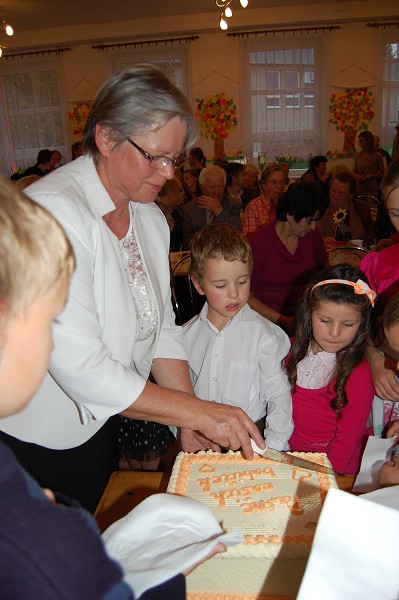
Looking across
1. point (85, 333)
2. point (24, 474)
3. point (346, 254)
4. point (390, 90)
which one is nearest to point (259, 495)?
point (85, 333)

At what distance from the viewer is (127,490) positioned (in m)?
1.23

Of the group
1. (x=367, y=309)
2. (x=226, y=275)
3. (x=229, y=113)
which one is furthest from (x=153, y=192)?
(x=229, y=113)

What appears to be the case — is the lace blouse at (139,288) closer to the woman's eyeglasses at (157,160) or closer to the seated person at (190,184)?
the woman's eyeglasses at (157,160)

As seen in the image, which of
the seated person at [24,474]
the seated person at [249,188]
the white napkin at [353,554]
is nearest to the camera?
the seated person at [24,474]

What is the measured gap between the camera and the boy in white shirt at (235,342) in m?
1.83

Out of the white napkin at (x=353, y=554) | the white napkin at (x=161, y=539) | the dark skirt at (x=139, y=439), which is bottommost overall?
the dark skirt at (x=139, y=439)

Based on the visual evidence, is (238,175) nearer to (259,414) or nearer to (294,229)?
(294,229)

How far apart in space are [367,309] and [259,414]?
575 millimetres

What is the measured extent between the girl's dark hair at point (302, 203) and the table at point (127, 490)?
6.31ft

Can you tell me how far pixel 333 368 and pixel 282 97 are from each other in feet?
26.7

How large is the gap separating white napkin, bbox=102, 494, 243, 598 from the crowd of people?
38 millimetres

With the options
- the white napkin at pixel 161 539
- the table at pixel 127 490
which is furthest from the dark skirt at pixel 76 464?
the white napkin at pixel 161 539

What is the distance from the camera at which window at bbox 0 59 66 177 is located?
926 centimetres

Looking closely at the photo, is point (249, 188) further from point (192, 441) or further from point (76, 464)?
point (76, 464)
